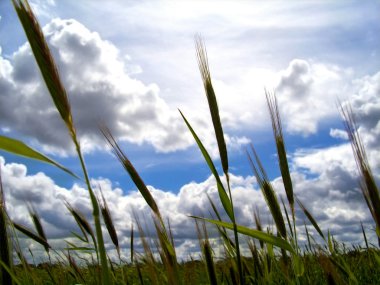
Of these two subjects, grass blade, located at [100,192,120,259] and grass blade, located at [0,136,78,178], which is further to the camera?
grass blade, located at [100,192,120,259]

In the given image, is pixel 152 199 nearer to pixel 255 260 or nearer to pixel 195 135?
pixel 195 135

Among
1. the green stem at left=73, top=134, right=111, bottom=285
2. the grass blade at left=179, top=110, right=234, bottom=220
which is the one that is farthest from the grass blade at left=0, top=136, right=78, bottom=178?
the grass blade at left=179, top=110, right=234, bottom=220

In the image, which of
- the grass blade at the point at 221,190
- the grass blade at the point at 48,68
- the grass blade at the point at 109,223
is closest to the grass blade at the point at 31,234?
the grass blade at the point at 109,223

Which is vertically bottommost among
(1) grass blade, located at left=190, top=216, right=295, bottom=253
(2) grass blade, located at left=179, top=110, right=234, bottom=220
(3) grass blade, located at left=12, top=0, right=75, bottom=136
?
(1) grass blade, located at left=190, top=216, right=295, bottom=253

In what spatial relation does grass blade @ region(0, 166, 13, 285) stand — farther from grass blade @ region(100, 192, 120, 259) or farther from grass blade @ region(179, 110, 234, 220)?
grass blade @ region(100, 192, 120, 259)

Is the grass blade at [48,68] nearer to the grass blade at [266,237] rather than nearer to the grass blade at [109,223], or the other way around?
the grass blade at [266,237]

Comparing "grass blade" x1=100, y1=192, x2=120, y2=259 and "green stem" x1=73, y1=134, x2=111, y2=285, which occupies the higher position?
"grass blade" x1=100, y1=192, x2=120, y2=259

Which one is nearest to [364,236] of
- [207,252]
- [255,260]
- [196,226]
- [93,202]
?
[255,260]

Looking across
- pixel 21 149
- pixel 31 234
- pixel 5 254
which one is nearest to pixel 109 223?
pixel 31 234

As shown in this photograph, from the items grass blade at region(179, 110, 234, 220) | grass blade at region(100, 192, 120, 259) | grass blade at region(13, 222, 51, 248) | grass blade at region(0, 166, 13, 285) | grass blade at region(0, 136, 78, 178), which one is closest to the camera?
grass blade at region(0, 136, 78, 178)

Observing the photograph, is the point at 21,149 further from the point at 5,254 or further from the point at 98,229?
the point at 5,254

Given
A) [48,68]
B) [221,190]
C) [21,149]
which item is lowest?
[221,190]

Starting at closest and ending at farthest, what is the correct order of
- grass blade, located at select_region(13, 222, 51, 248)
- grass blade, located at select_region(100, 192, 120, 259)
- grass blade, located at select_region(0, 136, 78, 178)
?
grass blade, located at select_region(0, 136, 78, 178) → grass blade, located at select_region(13, 222, 51, 248) → grass blade, located at select_region(100, 192, 120, 259)

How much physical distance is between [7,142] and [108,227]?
6.74 feet
